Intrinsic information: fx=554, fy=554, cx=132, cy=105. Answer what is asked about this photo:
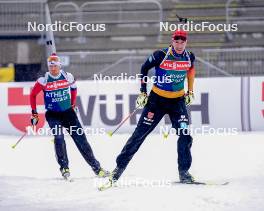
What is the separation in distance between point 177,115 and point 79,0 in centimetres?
1149

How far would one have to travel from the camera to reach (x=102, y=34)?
691 inches

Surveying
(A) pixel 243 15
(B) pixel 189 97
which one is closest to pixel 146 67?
(B) pixel 189 97

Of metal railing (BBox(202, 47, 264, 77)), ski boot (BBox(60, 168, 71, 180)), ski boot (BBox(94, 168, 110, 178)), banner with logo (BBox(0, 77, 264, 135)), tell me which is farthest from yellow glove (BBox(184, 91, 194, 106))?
metal railing (BBox(202, 47, 264, 77))

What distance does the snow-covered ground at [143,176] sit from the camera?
6477mm

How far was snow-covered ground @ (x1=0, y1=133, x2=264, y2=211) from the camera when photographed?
6477 mm

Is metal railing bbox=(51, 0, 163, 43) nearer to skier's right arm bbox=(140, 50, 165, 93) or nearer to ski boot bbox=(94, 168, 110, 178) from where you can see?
ski boot bbox=(94, 168, 110, 178)

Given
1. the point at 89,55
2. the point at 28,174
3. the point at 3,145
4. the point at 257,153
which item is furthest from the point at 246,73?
the point at 28,174

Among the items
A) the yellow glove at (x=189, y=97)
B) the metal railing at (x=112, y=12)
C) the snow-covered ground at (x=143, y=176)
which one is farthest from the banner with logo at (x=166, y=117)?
the yellow glove at (x=189, y=97)

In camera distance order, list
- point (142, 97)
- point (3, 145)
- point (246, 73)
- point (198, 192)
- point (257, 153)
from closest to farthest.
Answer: point (198, 192), point (142, 97), point (257, 153), point (3, 145), point (246, 73)

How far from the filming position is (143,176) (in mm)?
8570

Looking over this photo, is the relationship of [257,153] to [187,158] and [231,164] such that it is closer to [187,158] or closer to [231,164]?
[231,164]

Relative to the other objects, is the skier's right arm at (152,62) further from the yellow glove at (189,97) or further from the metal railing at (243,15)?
the metal railing at (243,15)

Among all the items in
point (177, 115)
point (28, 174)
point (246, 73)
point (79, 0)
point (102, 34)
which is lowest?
point (28, 174)

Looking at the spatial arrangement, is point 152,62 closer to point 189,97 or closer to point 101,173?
point 189,97
